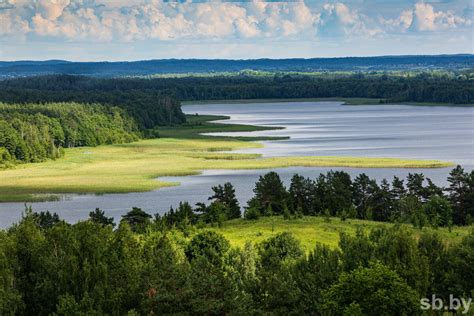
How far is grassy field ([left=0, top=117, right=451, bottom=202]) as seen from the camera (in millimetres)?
89312

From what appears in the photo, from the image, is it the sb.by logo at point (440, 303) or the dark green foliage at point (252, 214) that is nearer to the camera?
the sb.by logo at point (440, 303)

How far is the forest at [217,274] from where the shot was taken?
34.3 metres

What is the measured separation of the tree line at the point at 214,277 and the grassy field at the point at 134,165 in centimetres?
4282

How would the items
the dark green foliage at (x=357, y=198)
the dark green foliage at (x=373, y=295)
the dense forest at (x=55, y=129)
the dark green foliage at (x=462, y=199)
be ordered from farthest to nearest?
1. the dense forest at (x=55, y=129)
2. the dark green foliage at (x=462, y=199)
3. the dark green foliage at (x=357, y=198)
4. the dark green foliage at (x=373, y=295)

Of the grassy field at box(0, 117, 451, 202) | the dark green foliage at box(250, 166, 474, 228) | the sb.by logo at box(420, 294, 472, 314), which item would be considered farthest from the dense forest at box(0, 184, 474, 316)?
the grassy field at box(0, 117, 451, 202)

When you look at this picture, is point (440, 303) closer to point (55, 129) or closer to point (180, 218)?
point (180, 218)

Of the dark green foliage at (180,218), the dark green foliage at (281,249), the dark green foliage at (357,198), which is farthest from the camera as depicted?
the dark green foliage at (357,198)

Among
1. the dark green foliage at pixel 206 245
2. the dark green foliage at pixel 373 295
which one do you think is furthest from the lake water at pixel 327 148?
the dark green foliage at pixel 373 295

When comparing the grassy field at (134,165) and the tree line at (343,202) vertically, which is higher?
the tree line at (343,202)

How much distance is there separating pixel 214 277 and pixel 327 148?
3390 inches

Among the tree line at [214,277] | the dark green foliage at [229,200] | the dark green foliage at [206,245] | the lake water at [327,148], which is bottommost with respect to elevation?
the lake water at [327,148]

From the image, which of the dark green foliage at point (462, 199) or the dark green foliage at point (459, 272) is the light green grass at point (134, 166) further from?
the dark green foliage at point (459, 272)

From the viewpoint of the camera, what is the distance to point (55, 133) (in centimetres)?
13300

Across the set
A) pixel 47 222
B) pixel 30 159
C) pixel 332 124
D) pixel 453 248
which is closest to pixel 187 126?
pixel 332 124
